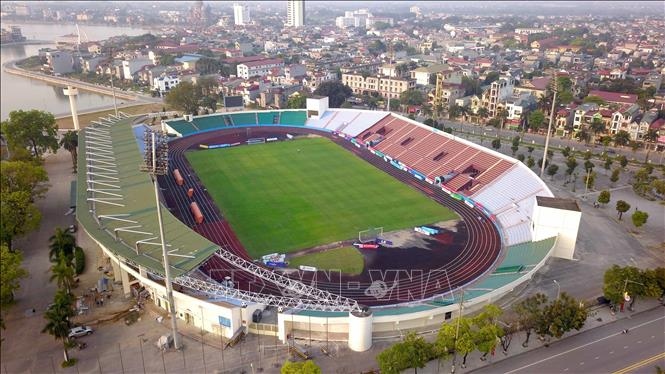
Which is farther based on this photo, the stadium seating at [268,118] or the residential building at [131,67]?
the residential building at [131,67]

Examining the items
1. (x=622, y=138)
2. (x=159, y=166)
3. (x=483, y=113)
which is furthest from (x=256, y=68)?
(x=159, y=166)

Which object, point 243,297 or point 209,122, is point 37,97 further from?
point 243,297

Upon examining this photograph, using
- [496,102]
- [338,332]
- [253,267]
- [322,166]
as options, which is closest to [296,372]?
[338,332]

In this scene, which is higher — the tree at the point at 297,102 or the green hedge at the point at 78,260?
the tree at the point at 297,102

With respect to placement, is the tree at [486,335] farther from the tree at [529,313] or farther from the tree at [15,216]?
the tree at [15,216]

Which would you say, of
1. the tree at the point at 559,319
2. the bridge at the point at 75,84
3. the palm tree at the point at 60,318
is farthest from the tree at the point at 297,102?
the tree at the point at 559,319

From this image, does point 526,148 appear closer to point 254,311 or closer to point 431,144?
point 431,144

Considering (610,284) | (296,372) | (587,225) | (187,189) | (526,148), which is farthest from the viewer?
(526,148)
